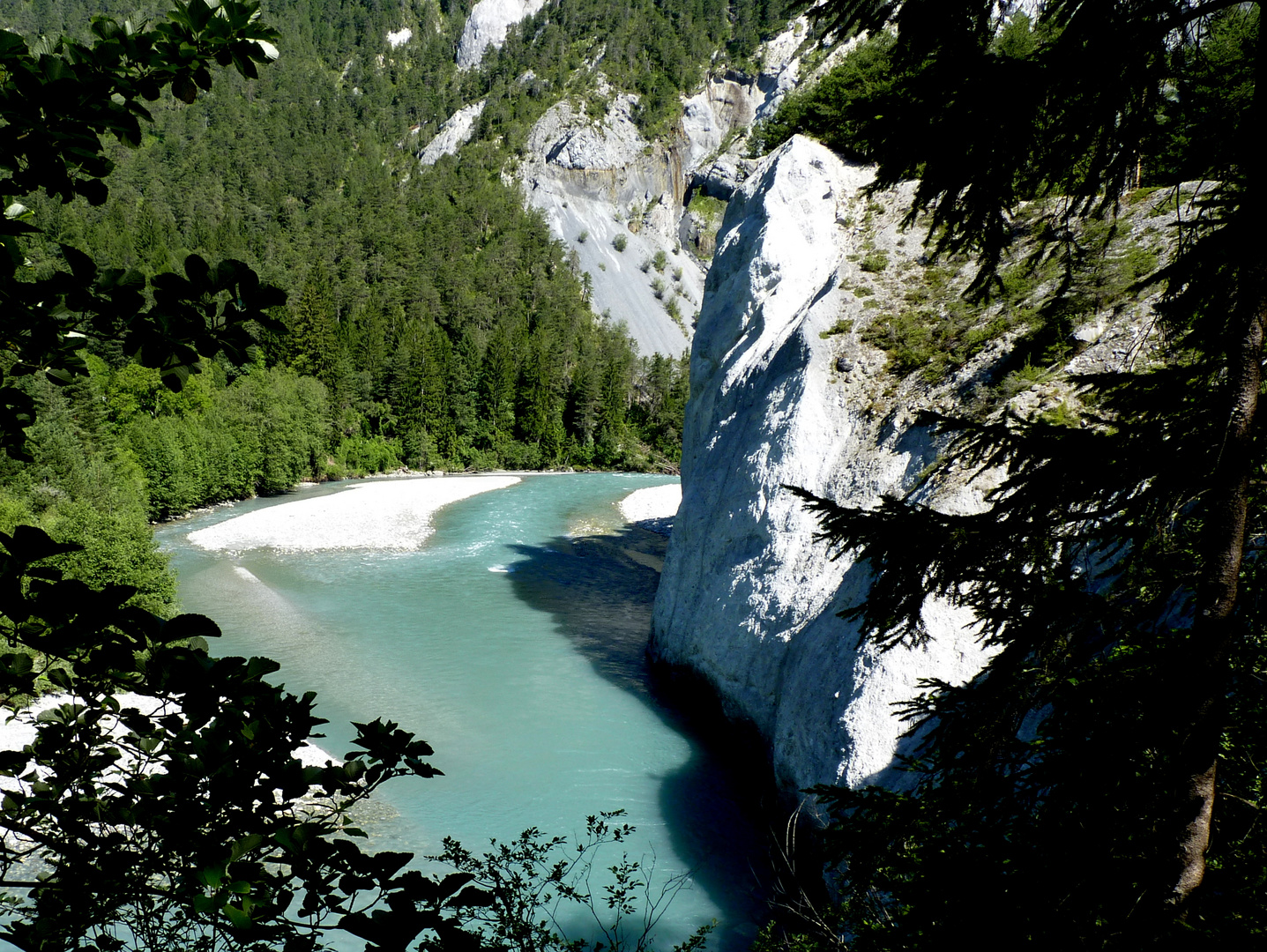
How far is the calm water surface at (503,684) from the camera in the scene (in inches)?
369

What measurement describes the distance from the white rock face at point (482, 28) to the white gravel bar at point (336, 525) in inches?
4570

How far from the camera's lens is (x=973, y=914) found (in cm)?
267

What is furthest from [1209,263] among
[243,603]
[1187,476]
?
[243,603]

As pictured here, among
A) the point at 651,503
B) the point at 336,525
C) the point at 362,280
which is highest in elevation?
the point at 362,280

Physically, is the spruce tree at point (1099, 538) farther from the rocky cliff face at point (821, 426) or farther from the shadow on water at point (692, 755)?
the shadow on water at point (692, 755)

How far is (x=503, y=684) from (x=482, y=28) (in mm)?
139222

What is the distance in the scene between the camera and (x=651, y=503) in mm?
36938

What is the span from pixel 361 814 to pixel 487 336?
63537mm

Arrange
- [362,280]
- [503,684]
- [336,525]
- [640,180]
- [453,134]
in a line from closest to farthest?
[503,684]
[336,525]
[362,280]
[640,180]
[453,134]

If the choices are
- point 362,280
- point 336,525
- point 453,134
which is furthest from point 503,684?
point 453,134

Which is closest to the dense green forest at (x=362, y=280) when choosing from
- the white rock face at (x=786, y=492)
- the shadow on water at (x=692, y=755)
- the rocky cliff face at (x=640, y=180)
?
the rocky cliff face at (x=640, y=180)

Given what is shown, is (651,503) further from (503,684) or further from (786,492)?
(786,492)

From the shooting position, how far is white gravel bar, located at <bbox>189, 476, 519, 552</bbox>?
2481 cm

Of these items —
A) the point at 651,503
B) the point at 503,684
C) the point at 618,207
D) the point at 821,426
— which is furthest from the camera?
the point at 618,207
